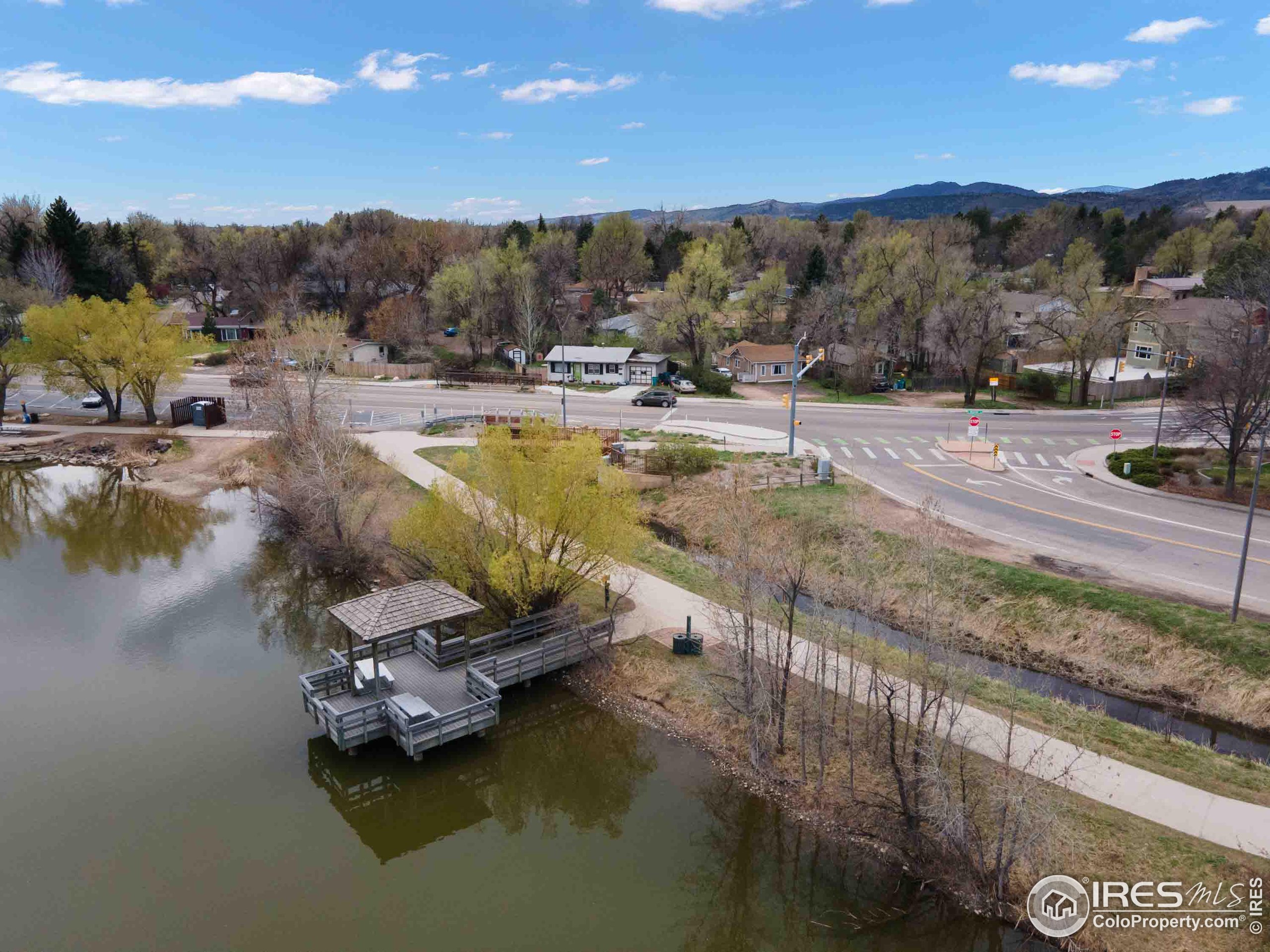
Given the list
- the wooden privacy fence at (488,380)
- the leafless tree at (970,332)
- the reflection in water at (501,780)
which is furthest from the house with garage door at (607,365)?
the reflection in water at (501,780)

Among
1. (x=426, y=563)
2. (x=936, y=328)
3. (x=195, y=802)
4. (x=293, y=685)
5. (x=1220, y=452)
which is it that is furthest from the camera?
(x=936, y=328)

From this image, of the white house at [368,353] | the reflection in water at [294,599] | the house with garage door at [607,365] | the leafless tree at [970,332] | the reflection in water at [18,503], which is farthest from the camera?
the white house at [368,353]

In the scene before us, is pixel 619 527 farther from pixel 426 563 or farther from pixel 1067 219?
pixel 1067 219

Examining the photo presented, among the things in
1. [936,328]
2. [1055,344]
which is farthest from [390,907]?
[1055,344]

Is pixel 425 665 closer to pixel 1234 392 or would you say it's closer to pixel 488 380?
pixel 1234 392

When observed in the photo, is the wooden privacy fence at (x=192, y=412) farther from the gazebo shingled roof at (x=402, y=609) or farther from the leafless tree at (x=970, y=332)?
the leafless tree at (x=970, y=332)

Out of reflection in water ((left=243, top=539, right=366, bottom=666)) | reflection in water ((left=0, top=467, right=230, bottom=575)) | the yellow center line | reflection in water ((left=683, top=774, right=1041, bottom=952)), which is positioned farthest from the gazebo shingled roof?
the yellow center line
